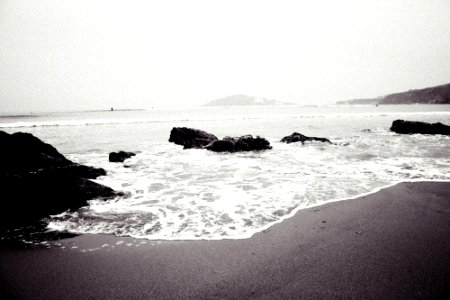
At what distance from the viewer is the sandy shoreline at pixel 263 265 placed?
2.70 metres

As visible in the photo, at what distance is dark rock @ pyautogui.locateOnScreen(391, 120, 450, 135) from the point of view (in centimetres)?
1805

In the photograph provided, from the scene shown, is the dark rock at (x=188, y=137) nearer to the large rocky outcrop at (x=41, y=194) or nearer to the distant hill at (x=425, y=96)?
the large rocky outcrop at (x=41, y=194)

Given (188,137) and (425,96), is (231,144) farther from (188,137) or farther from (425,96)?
(425,96)

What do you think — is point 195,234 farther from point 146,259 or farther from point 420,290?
point 420,290

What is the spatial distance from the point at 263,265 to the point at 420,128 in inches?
836

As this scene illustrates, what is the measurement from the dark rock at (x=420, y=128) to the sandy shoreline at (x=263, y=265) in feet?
57.4

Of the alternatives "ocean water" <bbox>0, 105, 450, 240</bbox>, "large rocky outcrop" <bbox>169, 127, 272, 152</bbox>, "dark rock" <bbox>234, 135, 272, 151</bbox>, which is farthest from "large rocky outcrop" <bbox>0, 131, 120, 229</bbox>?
"dark rock" <bbox>234, 135, 272, 151</bbox>

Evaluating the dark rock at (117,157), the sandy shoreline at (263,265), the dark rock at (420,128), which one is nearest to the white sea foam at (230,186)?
the dark rock at (117,157)

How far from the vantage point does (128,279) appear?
9.68 feet

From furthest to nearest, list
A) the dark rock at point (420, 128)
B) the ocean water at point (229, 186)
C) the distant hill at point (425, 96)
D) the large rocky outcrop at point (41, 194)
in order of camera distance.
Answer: the distant hill at point (425, 96) < the dark rock at point (420, 128) < the large rocky outcrop at point (41, 194) < the ocean water at point (229, 186)

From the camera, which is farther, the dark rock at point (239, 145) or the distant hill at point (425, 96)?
the distant hill at point (425, 96)

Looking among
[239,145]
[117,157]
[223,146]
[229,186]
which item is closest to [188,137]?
[223,146]

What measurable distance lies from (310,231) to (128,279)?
107 inches

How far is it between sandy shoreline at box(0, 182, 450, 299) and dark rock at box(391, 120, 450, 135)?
17510 mm
